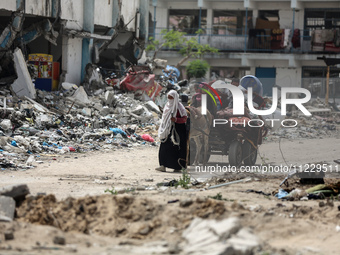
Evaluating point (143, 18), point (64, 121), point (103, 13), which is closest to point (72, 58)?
point (103, 13)

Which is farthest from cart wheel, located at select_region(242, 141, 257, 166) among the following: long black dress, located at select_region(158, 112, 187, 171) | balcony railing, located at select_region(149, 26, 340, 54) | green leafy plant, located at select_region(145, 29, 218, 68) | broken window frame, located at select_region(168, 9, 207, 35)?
broken window frame, located at select_region(168, 9, 207, 35)

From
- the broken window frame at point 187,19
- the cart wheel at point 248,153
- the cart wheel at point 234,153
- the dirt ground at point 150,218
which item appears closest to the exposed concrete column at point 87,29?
the cart wheel at point 248,153

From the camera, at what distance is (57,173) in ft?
35.3

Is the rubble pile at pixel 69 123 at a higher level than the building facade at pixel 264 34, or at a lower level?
lower

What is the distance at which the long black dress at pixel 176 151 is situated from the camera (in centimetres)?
1146

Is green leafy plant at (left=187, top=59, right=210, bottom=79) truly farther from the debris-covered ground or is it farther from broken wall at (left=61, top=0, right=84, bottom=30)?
the debris-covered ground

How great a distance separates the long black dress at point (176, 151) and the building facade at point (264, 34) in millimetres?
22460

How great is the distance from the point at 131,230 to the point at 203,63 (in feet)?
91.0

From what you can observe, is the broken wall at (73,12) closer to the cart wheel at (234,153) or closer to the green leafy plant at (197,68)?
the cart wheel at (234,153)

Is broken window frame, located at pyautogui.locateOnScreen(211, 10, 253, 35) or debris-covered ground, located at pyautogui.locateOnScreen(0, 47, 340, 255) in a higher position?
broken window frame, located at pyautogui.locateOnScreen(211, 10, 253, 35)

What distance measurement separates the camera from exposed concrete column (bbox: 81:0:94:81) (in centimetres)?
2244

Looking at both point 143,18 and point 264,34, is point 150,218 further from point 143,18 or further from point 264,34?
point 264,34

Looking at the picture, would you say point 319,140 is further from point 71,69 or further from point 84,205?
point 84,205

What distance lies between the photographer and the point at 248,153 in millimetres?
11688
